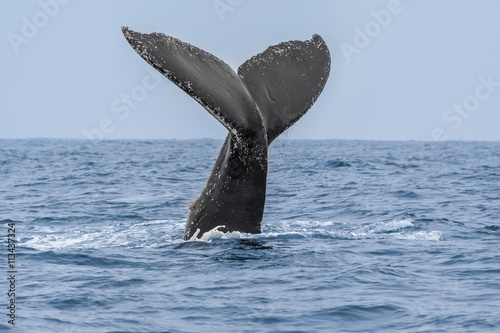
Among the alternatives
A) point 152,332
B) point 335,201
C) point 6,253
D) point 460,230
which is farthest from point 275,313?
point 335,201

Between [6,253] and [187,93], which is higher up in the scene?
[187,93]

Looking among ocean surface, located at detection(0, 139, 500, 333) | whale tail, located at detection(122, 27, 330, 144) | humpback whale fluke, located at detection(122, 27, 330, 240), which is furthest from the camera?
humpback whale fluke, located at detection(122, 27, 330, 240)

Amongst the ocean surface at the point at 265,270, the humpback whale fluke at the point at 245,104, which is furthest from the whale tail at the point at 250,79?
the ocean surface at the point at 265,270

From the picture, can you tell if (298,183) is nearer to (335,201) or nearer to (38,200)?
(335,201)

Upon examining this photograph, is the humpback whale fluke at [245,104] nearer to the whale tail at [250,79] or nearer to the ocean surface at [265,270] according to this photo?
the whale tail at [250,79]

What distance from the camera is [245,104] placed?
819 centimetres

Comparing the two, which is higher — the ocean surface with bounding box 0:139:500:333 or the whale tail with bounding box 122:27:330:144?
the whale tail with bounding box 122:27:330:144

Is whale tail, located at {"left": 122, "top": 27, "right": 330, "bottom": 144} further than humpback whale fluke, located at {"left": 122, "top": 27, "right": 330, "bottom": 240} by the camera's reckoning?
No

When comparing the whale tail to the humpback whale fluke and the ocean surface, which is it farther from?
the ocean surface

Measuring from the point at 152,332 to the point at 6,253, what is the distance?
13.2 ft

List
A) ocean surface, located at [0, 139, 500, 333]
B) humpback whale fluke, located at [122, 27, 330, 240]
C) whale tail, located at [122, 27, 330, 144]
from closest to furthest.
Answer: ocean surface, located at [0, 139, 500, 333], whale tail, located at [122, 27, 330, 144], humpback whale fluke, located at [122, 27, 330, 240]

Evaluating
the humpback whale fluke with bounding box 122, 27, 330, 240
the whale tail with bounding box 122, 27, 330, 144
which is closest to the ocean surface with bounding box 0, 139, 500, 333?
the humpback whale fluke with bounding box 122, 27, 330, 240

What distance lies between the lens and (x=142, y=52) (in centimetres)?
716

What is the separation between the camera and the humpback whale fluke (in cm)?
780
